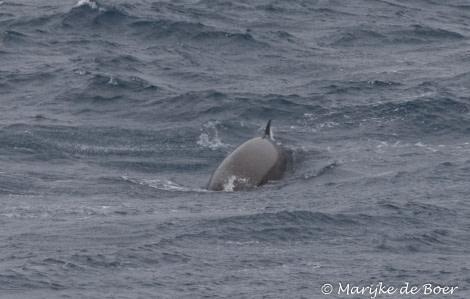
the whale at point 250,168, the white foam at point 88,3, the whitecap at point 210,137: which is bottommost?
the whitecap at point 210,137

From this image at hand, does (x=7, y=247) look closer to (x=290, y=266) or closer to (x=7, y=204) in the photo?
(x=7, y=204)

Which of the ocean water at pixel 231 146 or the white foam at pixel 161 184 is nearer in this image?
the ocean water at pixel 231 146

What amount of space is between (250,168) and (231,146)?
262 inches

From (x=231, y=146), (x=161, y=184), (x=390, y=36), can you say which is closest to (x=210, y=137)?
(x=231, y=146)
